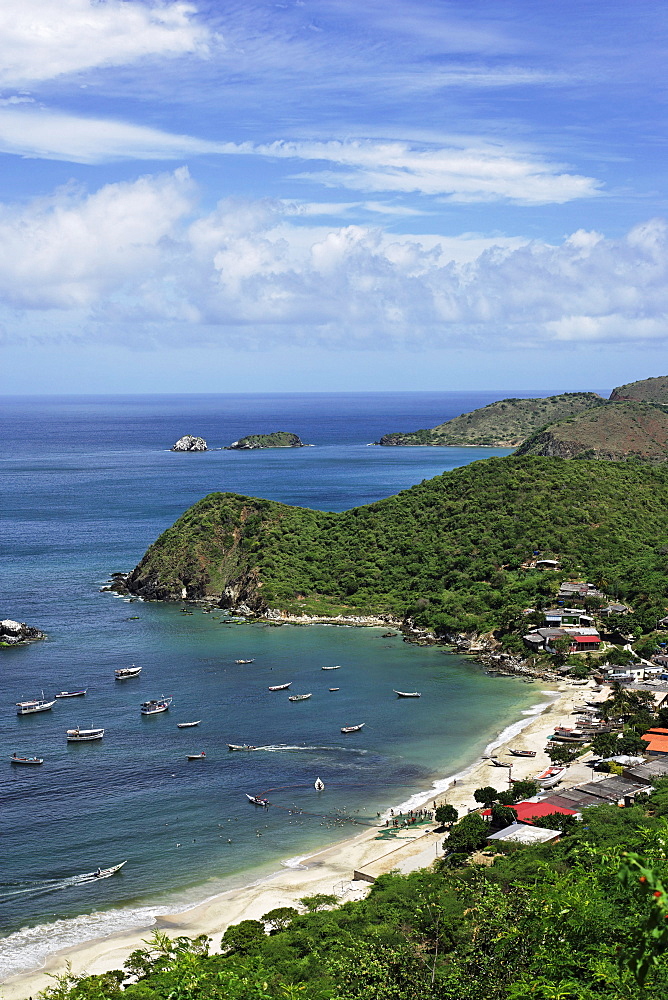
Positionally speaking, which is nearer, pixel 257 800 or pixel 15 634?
pixel 257 800

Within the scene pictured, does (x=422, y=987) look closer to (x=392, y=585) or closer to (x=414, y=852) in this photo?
(x=414, y=852)

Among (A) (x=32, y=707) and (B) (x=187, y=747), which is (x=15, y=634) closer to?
(A) (x=32, y=707)

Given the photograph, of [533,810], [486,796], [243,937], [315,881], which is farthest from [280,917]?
[486,796]

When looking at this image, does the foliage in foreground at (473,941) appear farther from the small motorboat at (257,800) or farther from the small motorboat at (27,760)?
the small motorboat at (27,760)

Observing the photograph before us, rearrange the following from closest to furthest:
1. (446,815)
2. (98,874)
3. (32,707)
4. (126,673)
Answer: (98,874) → (446,815) → (32,707) → (126,673)

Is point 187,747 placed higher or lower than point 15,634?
lower
